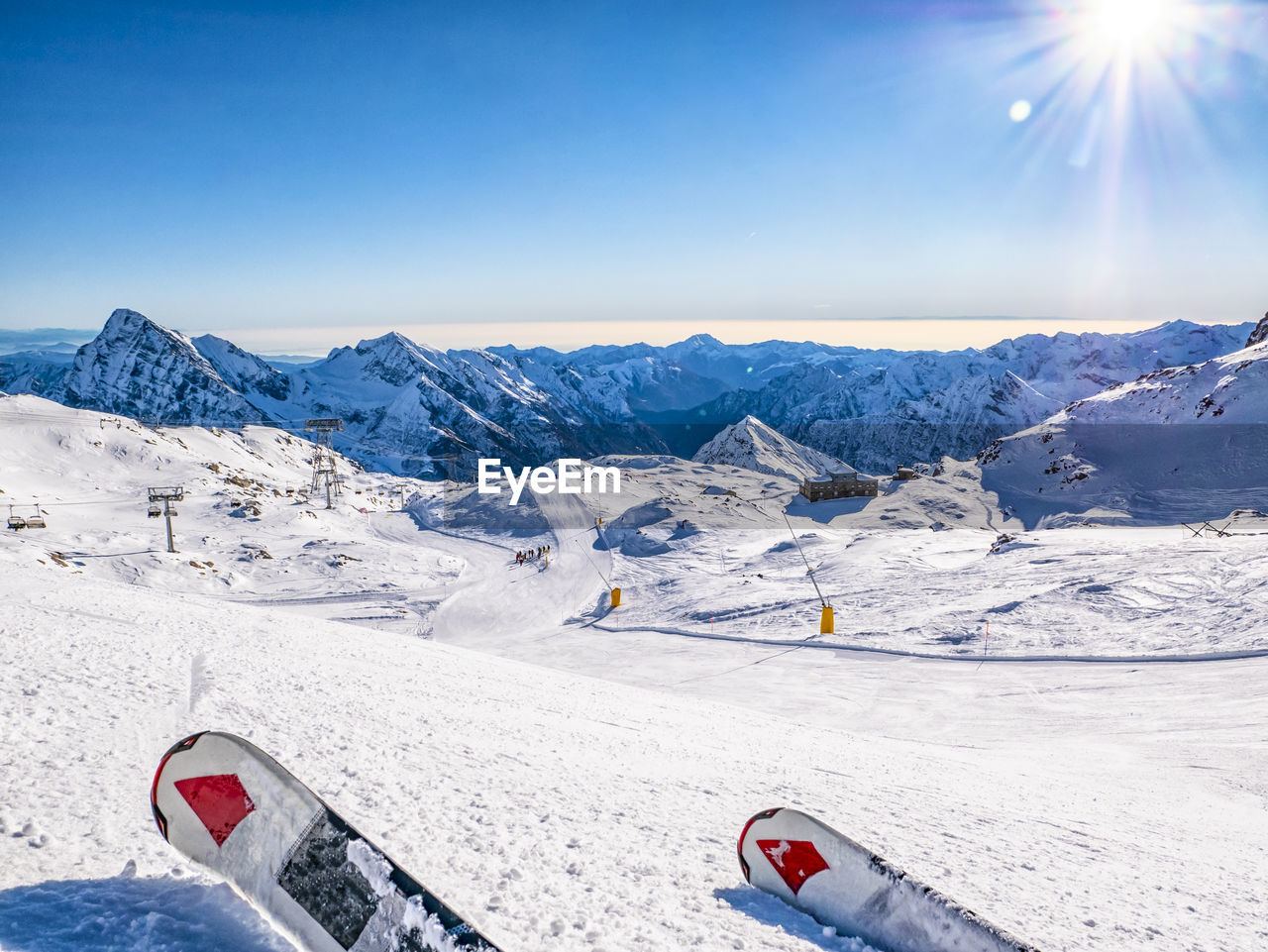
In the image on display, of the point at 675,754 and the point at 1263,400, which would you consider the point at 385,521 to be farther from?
the point at 1263,400

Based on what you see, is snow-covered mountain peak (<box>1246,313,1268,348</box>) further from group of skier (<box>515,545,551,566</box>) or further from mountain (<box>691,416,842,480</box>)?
group of skier (<box>515,545,551,566</box>)

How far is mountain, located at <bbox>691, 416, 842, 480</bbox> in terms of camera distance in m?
158

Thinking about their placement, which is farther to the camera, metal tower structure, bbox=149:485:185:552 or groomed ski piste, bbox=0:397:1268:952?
metal tower structure, bbox=149:485:185:552

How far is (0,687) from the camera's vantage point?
7352mm

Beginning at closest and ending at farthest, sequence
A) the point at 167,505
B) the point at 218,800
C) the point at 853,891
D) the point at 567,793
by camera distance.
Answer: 1. the point at 218,800
2. the point at 853,891
3. the point at 567,793
4. the point at 167,505

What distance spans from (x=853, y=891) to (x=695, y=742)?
18.8 ft

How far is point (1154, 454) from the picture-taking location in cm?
6862

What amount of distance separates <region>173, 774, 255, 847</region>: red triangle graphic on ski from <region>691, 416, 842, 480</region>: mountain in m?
150

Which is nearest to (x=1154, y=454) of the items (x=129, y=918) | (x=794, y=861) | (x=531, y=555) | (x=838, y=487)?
(x=838, y=487)

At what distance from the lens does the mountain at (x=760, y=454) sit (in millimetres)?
157750

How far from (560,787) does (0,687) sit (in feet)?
21.5

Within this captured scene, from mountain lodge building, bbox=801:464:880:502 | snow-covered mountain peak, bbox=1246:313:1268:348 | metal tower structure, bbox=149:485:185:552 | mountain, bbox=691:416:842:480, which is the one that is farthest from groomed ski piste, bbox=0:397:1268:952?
mountain, bbox=691:416:842:480

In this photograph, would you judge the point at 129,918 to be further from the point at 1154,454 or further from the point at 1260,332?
the point at 1260,332

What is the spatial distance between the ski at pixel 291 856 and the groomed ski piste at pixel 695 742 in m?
0.22
